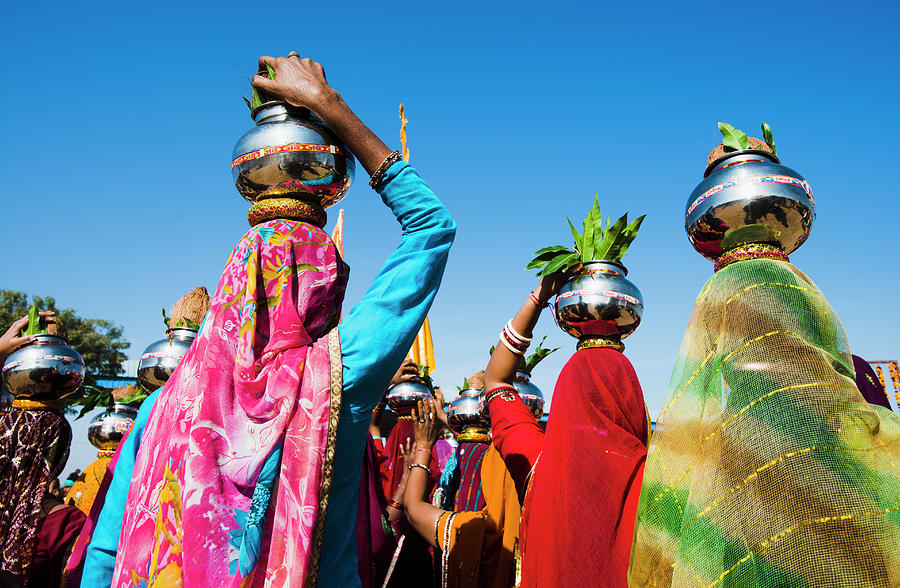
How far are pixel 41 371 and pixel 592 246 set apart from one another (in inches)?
165

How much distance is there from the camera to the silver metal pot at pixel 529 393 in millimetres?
6695

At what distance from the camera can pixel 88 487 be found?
7492 millimetres

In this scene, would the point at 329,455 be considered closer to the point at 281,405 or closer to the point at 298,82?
the point at 281,405

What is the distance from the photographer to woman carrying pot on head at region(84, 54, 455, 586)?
1.71 meters

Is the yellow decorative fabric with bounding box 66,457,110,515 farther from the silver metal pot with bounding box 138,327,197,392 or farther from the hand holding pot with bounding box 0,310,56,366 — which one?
the hand holding pot with bounding box 0,310,56,366

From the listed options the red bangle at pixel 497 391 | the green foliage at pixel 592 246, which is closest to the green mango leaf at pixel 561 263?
the green foliage at pixel 592 246

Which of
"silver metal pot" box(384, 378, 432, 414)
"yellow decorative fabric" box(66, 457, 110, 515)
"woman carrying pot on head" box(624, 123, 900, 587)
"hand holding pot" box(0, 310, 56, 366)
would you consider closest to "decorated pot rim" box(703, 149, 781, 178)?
"woman carrying pot on head" box(624, 123, 900, 587)

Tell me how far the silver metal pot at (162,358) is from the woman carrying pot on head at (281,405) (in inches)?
122

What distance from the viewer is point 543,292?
3.83 m

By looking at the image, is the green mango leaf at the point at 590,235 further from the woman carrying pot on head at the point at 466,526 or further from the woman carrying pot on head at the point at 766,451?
the woman carrying pot on head at the point at 766,451

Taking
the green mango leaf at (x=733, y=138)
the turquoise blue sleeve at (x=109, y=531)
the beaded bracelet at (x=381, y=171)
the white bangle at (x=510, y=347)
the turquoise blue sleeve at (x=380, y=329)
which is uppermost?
the green mango leaf at (x=733, y=138)

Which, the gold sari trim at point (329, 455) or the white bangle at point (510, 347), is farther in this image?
the white bangle at point (510, 347)

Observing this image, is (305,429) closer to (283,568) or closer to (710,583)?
(283,568)

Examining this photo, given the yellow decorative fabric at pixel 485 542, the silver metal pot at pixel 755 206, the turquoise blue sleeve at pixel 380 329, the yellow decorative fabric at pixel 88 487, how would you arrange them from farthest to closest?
the yellow decorative fabric at pixel 88 487
the yellow decorative fabric at pixel 485 542
the silver metal pot at pixel 755 206
the turquoise blue sleeve at pixel 380 329
